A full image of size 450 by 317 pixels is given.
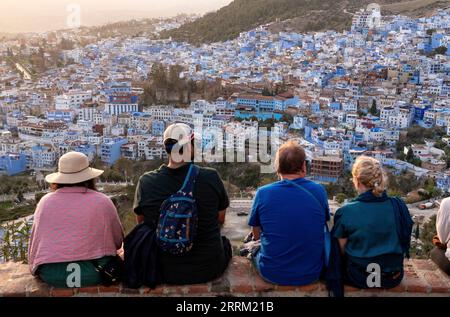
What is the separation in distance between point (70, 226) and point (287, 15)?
151 ft

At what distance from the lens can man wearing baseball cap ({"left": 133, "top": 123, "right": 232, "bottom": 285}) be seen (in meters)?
1.68

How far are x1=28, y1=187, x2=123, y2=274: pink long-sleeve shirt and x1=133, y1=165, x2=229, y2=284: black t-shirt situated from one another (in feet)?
0.45

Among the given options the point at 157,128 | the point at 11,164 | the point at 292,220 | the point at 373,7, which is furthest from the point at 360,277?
the point at 373,7

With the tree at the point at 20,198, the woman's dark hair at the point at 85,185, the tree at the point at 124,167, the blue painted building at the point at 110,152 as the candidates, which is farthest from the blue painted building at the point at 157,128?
the woman's dark hair at the point at 85,185

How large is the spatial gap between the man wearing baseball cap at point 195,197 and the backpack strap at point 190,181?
0.01 metres

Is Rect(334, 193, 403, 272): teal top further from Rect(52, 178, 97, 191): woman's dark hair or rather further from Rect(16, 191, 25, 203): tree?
Rect(16, 191, 25, 203): tree

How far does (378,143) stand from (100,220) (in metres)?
18.9

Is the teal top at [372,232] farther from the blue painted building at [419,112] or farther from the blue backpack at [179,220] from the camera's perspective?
the blue painted building at [419,112]

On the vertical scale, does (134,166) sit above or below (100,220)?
below

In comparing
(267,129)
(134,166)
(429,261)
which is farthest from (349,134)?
(429,261)

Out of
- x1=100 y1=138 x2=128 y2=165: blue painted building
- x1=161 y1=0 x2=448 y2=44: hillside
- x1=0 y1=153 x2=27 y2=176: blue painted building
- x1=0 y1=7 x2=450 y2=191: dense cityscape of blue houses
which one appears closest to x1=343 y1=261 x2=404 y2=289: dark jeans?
x1=0 y1=7 x2=450 y2=191: dense cityscape of blue houses

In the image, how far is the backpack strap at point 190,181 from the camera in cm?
166

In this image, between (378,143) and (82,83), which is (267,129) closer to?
(378,143)

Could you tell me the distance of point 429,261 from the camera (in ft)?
6.51
